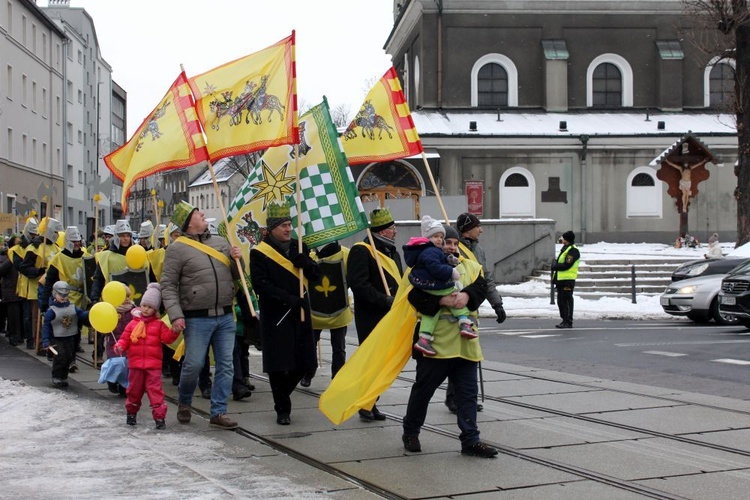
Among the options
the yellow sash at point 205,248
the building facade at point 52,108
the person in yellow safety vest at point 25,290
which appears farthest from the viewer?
the building facade at point 52,108

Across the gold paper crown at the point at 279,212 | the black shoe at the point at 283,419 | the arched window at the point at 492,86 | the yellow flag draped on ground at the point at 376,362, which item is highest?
the arched window at the point at 492,86

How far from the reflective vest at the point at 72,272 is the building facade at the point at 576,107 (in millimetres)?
29079

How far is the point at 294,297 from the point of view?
9195 mm

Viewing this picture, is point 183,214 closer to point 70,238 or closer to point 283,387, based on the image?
point 283,387

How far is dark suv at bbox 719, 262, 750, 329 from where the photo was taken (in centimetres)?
1861

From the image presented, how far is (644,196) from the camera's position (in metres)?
43.9

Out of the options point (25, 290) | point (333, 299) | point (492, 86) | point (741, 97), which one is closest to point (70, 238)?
point (25, 290)

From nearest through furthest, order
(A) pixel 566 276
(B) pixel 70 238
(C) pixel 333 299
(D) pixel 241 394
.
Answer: (D) pixel 241 394
(C) pixel 333 299
(B) pixel 70 238
(A) pixel 566 276

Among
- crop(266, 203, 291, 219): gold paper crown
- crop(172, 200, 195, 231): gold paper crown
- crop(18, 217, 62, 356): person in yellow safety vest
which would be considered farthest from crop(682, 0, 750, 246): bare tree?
crop(172, 200, 195, 231): gold paper crown

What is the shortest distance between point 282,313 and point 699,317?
14680 mm

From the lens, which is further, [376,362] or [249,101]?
[249,101]

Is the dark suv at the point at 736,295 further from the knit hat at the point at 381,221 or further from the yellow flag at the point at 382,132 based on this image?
the knit hat at the point at 381,221

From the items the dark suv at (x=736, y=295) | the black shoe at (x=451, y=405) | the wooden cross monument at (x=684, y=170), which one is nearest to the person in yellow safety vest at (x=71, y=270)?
the black shoe at (x=451, y=405)

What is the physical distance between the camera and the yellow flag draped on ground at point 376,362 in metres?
8.23
